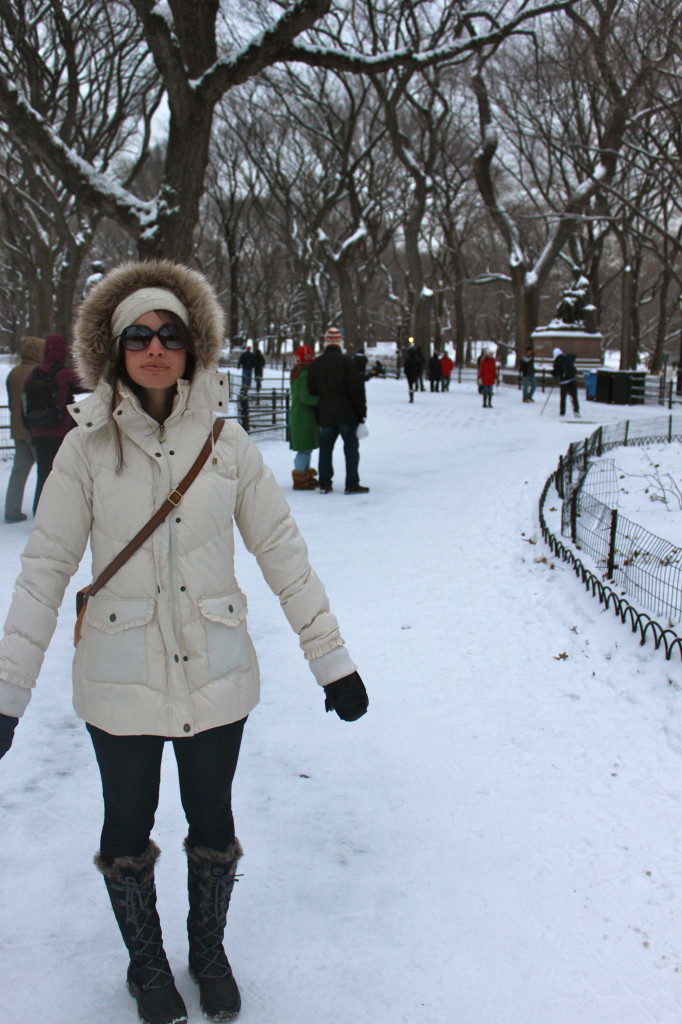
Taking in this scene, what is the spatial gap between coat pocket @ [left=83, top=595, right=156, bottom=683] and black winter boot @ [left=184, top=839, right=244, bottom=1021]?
0.57m

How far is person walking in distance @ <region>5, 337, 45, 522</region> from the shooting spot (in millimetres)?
8570

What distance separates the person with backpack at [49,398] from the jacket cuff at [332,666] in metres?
5.90

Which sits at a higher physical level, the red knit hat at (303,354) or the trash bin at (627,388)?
the red knit hat at (303,354)

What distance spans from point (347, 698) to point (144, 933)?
827mm

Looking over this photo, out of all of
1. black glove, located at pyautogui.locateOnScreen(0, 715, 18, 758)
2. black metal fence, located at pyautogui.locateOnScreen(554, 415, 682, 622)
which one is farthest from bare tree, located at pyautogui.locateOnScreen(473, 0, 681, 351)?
black glove, located at pyautogui.locateOnScreen(0, 715, 18, 758)

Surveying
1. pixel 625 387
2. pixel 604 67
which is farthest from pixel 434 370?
pixel 604 67

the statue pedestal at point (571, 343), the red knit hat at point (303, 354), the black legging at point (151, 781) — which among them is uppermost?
the statue pedestal at point (571, 343)

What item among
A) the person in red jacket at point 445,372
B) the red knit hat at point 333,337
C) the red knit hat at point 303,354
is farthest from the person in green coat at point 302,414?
the person in red jacket at point 445,372

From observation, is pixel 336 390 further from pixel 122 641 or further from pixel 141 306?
pixel 122 641

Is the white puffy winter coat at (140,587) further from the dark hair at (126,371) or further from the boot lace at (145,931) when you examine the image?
the boot lace at (145,931)

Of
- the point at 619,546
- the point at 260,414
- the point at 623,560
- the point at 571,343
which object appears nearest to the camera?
the point at 623,560

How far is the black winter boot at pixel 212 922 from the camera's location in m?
2.47

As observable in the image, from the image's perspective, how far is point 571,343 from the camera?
30.6 m

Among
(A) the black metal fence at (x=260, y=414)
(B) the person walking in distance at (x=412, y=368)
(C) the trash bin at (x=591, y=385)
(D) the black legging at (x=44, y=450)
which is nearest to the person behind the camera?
(D) the black legging at (x=44, y=450)
